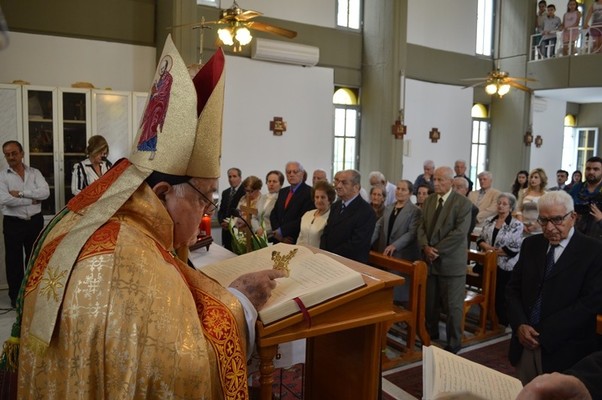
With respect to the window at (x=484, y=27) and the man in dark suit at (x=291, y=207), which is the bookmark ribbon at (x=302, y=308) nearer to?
the man in dark suit at (x=291, y=207)

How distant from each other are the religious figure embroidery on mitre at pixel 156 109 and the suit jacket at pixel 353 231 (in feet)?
9.76

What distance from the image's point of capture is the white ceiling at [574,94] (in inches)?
472

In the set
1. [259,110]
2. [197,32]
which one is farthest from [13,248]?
[259,110]

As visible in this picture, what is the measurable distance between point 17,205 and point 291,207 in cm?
299

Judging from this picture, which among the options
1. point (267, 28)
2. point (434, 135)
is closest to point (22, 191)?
point (267, 28)

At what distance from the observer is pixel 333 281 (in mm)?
1521

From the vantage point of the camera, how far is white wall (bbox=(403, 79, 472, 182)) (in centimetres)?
1079

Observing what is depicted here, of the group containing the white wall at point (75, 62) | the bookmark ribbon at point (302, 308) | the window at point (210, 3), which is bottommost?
the bookmark ribbon at point (302, 308)

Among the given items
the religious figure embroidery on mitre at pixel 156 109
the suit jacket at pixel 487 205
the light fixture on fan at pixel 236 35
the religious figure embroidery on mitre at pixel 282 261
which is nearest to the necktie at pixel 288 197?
the light fixture on fan at pixel 236 35

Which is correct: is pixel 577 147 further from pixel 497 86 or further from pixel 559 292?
pixel 559 292

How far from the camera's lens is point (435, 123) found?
36.8ft

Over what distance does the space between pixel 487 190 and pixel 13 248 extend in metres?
6.59

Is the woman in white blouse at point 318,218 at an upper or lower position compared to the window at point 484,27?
lower

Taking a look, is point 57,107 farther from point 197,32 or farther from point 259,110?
point 259,110
